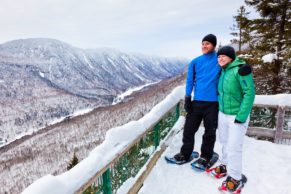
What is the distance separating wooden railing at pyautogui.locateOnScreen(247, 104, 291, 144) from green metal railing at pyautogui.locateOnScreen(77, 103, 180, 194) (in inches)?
87.9

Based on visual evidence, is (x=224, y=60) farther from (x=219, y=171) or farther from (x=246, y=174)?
(x=246, y=174)

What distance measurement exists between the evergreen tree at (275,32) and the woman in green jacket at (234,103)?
24.5 feet

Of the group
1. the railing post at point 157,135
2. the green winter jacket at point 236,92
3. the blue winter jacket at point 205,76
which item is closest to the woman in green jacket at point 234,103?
the green winter jacket at point 236,92

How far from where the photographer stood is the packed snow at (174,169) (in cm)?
201

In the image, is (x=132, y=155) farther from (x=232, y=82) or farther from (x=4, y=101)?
(x=4, y=101)

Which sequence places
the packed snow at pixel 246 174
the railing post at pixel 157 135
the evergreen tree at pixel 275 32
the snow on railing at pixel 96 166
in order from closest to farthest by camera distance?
the snow on railing at pixel 96 166
the packed snow at pixel 246 174
the railing post at pixel 157 135
the evergreen tree at pixel 275 32

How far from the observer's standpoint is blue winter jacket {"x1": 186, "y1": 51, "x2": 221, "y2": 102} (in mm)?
3739

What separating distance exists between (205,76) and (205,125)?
85cm

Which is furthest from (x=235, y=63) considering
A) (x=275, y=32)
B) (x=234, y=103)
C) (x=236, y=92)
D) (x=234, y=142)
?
(x=275, y=32)

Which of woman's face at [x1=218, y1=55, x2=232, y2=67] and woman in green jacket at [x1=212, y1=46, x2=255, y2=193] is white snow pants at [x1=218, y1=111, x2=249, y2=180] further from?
woman's face at [x1=218, y1=55, x2=232, y2=67]

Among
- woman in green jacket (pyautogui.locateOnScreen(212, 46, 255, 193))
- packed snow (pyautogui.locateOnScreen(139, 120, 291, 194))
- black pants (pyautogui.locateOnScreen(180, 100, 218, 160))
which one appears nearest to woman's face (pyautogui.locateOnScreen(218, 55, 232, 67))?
woman in green jacket (pyautogui.locateOnScreen(212, 46, 255, 193))

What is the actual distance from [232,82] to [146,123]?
4.75 ft

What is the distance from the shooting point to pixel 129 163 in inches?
138

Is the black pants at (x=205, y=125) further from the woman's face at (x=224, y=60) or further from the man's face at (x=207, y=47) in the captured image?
the man's face at (x=207, y=47)
